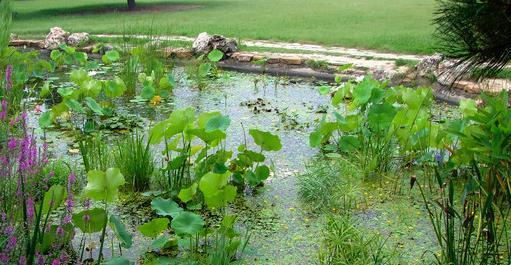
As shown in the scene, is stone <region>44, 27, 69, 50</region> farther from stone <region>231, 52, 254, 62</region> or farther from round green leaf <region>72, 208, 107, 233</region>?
round green leaf <region>72, 208, 107, 233</region>

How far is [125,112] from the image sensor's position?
230 inches

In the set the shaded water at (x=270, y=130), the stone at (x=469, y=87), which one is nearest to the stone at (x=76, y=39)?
the shaded water at (x=270, y=130)

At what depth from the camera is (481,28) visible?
2.65 meters

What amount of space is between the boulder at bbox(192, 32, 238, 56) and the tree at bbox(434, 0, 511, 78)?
19.0 ft

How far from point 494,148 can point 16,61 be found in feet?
16.0

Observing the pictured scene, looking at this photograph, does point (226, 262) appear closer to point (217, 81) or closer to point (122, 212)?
point (122, 212)

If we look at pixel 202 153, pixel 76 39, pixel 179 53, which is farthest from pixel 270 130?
pixel 76 39

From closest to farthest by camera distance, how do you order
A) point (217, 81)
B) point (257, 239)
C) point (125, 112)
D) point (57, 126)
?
point (257, 239)
point (57, 126)
point (125, 112)
point (217, 81)

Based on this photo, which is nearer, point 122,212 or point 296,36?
point 122,212

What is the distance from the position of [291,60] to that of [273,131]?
2989mm

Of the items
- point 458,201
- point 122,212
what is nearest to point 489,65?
point 458,201

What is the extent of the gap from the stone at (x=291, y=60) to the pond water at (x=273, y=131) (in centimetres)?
50

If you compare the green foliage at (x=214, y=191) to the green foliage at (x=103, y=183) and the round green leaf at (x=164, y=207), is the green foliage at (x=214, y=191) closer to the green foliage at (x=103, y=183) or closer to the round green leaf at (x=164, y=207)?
the round green leaf at (x=164, y=207)

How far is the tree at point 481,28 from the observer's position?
2.54 metres
